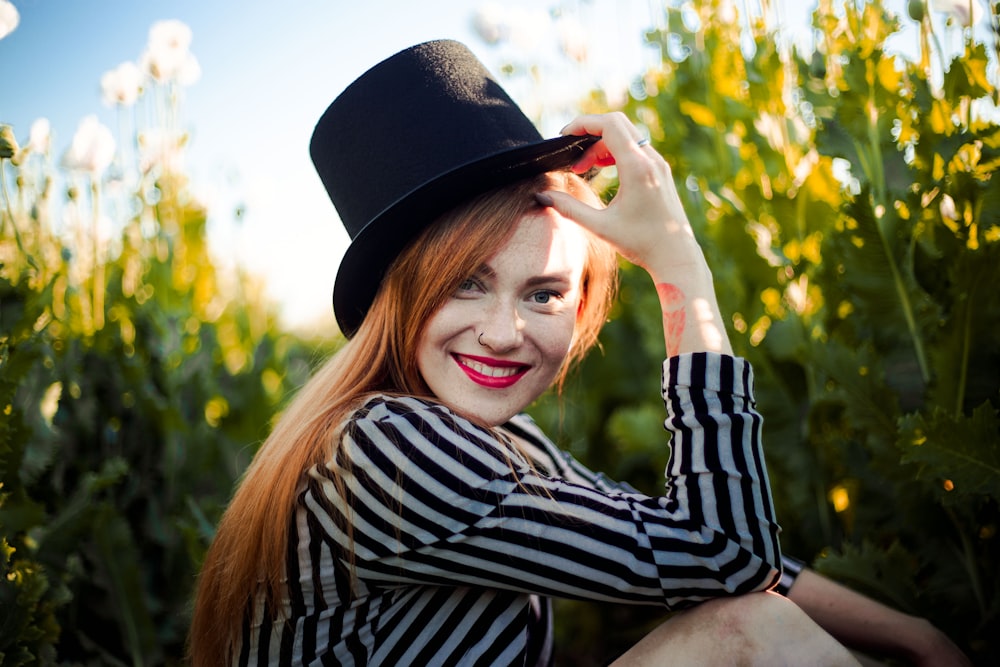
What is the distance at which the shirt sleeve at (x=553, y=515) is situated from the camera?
4.05 ft

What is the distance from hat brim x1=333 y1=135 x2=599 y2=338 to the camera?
1410 mm

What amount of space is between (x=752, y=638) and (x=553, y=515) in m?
0.37

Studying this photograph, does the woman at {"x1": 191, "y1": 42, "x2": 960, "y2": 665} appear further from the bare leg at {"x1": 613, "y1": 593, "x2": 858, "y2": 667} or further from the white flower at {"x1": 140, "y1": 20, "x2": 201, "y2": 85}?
the white flower at {"x1": 140, "y1": 20, "x2": 201, "y2": 85}

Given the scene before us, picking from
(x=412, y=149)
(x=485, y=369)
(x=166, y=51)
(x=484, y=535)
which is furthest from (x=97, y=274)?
(x=484, y=535)

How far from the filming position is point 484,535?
1.25 metres

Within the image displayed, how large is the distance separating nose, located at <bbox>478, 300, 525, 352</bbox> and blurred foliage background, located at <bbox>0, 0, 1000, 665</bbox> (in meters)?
0.60

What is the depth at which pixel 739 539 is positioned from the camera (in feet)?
4.11

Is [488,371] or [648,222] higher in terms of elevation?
[648,222]

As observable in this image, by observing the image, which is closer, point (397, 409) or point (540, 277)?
point (397, 409)

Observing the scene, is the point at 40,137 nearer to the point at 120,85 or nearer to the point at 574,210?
the point at 120,85

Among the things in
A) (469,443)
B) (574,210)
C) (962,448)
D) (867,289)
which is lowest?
(962,448)

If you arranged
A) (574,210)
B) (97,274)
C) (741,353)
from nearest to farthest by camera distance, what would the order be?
(574,210) < (741,353) < (97,274)

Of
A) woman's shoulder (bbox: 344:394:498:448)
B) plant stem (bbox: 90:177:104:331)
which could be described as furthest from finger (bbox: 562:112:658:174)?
plant stem (bbox: 90:177:104:331)

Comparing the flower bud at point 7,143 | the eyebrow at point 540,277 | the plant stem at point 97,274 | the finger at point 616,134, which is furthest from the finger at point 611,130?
the plant stem at point 97,274
